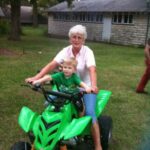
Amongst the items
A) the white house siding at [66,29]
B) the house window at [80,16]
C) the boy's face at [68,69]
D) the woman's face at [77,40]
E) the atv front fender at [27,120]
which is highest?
the woman's face at [77,40]

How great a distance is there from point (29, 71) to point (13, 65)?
1.56 m

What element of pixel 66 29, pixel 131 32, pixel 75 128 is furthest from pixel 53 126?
pixel 66 29

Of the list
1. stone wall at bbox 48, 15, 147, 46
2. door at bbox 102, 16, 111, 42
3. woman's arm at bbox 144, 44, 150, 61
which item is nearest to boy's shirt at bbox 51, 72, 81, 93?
woman's arm at bbox 144, 44, 150, 61

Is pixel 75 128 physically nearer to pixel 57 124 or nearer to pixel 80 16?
pixel 57 124

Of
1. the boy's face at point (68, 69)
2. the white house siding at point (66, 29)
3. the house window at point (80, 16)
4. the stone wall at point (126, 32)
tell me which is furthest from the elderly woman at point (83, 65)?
the house window at point (80, 16)

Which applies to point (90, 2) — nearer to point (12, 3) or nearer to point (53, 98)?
point (12, 3)

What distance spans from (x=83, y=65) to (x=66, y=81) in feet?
1.61

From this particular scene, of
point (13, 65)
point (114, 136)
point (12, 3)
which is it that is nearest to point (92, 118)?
point (114, 136)

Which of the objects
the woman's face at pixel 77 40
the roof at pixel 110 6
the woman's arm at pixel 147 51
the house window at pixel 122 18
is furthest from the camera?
the house window at pixel 122 18

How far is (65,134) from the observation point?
12.9 feet

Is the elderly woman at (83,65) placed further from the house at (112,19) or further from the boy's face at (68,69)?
the house at (112,19)

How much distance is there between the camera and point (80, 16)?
34.6 metres

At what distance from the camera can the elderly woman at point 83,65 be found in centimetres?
454

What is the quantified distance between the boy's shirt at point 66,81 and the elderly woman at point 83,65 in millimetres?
220
